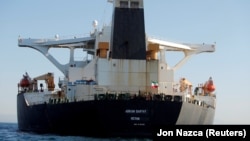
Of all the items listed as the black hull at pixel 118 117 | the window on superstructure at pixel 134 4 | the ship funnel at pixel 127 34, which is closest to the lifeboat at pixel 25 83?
the ship funnel at pixel 127 34

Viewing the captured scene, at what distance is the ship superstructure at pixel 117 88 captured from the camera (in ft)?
138

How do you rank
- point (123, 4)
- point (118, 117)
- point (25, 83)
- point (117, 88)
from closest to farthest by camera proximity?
point (118, 117), point (117, 88), point (123, 4), point (25, 83)

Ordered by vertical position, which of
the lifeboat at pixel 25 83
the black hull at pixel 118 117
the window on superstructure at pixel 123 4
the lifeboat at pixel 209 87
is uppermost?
the window on superstructure at pixel 123 4

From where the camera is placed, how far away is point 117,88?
46.3 m

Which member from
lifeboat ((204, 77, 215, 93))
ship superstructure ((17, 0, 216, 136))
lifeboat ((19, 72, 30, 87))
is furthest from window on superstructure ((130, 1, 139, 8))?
lifeboat ((19, 72, 30, 87))

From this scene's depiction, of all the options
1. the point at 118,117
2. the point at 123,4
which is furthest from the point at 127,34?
the point at 118,117

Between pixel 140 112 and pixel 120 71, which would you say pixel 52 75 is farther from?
pixel 140 112

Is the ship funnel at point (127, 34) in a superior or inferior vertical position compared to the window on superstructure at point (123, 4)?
inferior

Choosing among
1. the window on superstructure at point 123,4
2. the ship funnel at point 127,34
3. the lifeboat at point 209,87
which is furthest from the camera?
the lifeboat at point 209,87

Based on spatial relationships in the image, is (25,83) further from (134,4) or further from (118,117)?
(118,117)

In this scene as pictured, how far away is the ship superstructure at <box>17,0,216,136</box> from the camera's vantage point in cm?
4203

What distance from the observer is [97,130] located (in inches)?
1662

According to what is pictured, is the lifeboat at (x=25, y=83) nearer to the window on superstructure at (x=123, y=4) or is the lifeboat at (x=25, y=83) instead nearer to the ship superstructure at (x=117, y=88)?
the ship superstructure at (x=117, y=88)

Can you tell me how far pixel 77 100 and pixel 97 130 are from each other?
16.2 feet
